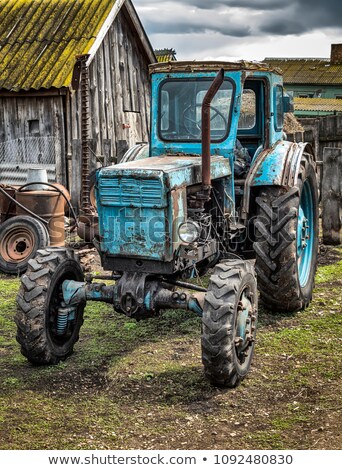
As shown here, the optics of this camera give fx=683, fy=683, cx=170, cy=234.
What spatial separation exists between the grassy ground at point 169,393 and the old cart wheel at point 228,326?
165 mm

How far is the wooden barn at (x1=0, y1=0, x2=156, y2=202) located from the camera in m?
13.5

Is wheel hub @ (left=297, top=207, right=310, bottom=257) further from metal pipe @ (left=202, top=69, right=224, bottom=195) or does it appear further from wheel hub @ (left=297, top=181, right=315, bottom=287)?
metal pipe @ (left=202, top=69, right=224, bottom=195)

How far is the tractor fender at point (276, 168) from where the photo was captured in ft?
21.2

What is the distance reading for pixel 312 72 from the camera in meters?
43.0

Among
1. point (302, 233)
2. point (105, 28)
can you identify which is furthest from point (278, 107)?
point (105, 28)

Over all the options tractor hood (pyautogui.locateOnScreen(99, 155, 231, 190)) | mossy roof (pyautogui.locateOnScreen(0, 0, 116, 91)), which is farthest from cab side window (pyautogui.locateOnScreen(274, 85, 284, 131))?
mossy roof (pyautogui.locateOnScreen(0, 0, 116, 91))

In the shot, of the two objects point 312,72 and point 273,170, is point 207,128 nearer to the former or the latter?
point 273,170

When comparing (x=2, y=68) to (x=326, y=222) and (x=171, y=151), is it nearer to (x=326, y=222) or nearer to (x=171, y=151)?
(x=326, y=222)

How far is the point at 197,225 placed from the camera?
562cm

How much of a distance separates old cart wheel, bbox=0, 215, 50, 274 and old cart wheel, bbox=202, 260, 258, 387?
4.18 metres

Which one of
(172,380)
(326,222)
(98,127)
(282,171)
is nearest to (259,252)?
(282,171)

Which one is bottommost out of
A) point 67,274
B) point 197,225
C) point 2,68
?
point 67,274

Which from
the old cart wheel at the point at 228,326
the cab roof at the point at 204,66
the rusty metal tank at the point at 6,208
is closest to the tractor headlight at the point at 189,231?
the old cart wheel at the point at 228,326
